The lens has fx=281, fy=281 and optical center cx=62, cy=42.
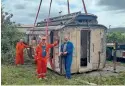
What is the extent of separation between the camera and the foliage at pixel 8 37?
51.6 feet

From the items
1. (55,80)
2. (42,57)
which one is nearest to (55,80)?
(55,80)

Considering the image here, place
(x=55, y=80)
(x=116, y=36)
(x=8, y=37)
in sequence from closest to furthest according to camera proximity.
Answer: (x=55, y=80) → (x=8, y=37) → (x=116, y=36)

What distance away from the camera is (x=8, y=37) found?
55.9ft

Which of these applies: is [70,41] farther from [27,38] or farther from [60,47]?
[27,38]

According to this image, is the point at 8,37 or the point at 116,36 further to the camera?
the point at 116,36

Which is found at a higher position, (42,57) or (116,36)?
(116,36)

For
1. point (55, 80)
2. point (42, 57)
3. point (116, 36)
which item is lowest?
point (55, 80)

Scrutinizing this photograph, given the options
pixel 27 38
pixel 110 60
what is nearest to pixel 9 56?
pixel 27 38

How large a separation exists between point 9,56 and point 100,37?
19.1 feet

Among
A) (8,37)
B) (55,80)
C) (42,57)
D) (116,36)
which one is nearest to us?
(55,80)

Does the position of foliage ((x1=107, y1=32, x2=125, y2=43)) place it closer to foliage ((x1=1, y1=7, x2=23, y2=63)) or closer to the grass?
foliage ((x1=1, y1=7, x2=23, y2=63))

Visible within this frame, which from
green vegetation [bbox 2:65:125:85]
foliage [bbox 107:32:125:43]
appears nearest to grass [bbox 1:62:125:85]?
green vegetation [bbox 2:65:125:85]

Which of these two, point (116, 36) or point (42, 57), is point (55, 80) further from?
point (116, 36)

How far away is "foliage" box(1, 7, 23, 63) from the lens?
51.6ft
